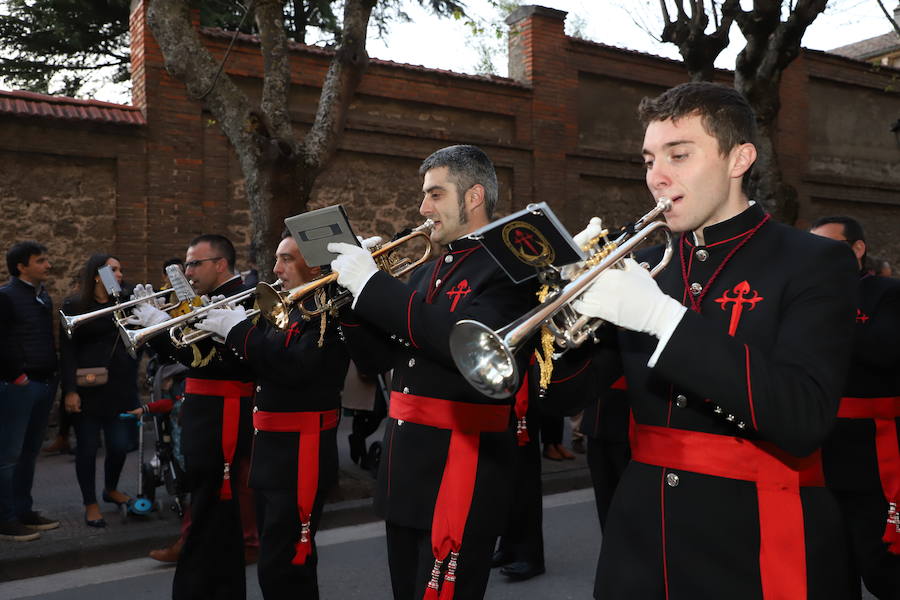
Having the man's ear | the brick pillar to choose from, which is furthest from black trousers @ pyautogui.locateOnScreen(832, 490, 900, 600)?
the brick pillar

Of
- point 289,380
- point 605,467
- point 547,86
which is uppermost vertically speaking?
point 547,86

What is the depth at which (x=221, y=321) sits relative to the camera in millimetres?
4062

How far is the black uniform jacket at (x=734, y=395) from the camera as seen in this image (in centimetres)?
168

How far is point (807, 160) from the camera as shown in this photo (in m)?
16.8

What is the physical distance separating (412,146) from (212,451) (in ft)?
29.0

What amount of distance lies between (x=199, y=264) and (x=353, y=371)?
2943mm

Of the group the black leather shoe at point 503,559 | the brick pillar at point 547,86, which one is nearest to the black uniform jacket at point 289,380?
the black leather shoe at point 503,559

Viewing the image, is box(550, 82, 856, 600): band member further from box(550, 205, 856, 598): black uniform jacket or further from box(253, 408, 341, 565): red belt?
box(253, 408, 341, 565): red belt

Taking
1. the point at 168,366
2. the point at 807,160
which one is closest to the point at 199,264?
the point at 168,366

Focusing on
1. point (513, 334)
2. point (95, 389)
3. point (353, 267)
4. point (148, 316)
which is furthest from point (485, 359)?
point (95, 389)

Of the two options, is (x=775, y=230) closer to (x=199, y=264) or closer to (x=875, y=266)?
(x=199, y=264)

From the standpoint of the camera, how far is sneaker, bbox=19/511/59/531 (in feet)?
19.3

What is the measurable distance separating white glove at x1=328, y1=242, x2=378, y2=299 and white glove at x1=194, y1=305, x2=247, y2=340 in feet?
4.38

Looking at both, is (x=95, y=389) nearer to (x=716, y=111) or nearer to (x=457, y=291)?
(x=457, y=291)
